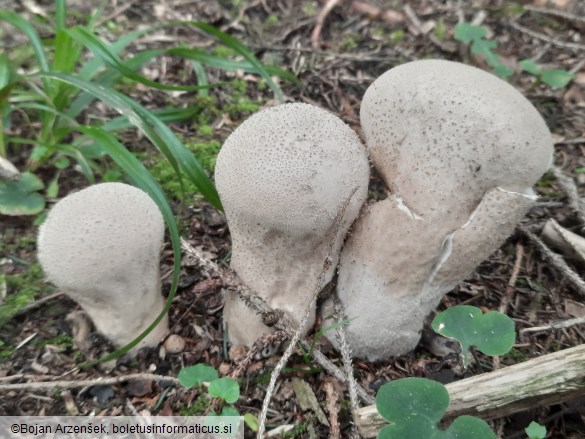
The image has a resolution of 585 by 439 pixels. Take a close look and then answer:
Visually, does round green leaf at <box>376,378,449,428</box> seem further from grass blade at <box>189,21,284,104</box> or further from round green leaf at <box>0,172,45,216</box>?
round green leaf at <box>0,172,45,216</box>

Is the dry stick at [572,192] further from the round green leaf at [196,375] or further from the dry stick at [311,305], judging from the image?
the round green leaf at [196,375]

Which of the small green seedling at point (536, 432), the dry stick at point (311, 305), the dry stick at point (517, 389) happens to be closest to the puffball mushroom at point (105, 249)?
the dry stick at point (311, 305)

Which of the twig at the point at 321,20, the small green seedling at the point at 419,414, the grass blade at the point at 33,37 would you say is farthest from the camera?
the twig at the point at 321,20

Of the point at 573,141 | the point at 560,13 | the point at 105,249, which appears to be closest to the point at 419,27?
the point at 560,13

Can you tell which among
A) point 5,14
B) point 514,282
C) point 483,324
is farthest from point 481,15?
point 5,14

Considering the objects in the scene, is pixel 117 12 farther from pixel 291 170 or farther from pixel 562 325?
pixel 562 325

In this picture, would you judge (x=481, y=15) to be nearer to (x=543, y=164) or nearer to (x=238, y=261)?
(x=543, y=164)
